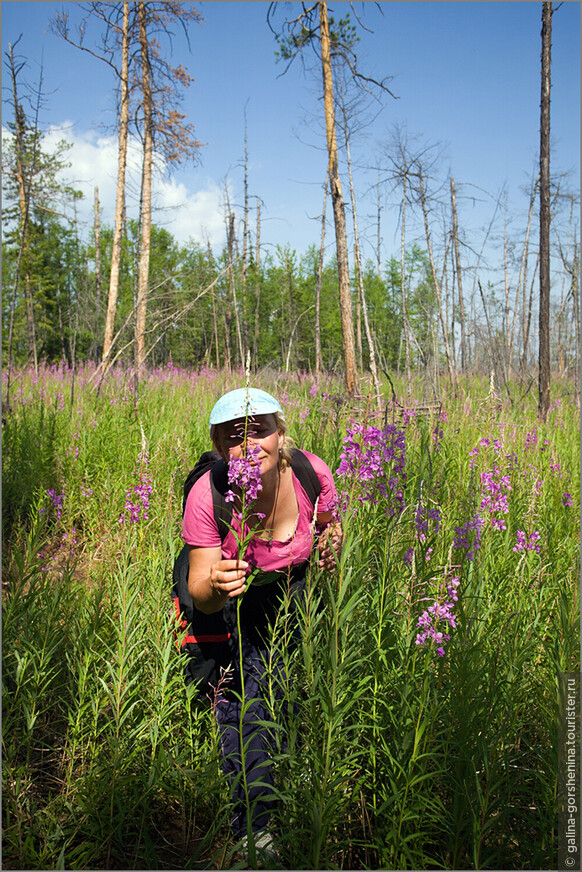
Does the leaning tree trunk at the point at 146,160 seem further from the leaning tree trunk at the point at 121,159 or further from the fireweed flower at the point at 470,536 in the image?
the fireweed flower at the point at 470,536

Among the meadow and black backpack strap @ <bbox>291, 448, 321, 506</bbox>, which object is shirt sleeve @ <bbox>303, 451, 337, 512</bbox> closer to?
black backpack strap @ <bbox>291, 448, 321, 506</bbox>

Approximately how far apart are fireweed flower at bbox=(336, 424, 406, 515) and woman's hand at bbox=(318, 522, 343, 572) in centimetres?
12

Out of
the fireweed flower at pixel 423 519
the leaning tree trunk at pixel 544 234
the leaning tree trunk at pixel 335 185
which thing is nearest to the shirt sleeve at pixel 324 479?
the fireweed flower at pixel 423 519

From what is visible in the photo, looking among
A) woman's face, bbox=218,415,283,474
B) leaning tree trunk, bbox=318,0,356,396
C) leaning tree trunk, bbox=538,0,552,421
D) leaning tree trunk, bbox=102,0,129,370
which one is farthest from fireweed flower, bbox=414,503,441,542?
leaning tree trunk, bbox=102,0,129,370

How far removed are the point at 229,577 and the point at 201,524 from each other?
50 cm

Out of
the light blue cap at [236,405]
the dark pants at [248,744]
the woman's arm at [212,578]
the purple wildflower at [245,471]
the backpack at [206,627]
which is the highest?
the light blue cap at [236,405]

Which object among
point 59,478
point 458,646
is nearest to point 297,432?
point 59,478

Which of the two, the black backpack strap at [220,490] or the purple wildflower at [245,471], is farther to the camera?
the black backpack strap at [220,490]

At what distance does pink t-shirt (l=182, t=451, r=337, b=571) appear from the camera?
201cm

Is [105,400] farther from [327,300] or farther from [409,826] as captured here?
[327,300]

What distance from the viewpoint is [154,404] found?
6566 millimetres

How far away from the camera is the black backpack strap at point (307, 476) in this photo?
7.50 feet

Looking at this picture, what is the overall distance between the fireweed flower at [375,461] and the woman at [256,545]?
0.22 m

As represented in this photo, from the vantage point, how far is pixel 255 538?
2041 mm
